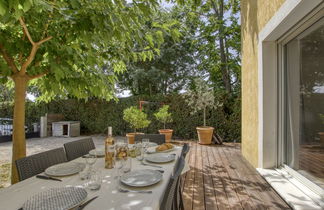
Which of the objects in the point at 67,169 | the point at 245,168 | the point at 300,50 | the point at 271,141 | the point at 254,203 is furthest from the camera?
the point at 245,168

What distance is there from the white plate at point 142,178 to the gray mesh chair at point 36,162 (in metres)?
0.87

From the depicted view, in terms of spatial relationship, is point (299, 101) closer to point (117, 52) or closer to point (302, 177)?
point (302, 177)

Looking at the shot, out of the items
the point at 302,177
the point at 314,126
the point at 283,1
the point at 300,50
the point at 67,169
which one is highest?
the point at 283,1

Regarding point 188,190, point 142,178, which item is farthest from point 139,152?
point 188,190

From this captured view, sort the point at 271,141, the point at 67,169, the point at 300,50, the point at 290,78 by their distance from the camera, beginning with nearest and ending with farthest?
the point at 67,169 → the point at 300,50 → the point at 290,78 → the point at 271,141

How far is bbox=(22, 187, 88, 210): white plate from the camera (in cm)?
109

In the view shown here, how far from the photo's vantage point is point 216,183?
9.96 feet

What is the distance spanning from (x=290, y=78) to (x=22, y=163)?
3552 mm

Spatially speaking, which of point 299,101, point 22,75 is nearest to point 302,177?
point 299,101

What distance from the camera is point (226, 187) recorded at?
2.88 meters

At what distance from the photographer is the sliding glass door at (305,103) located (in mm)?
2373

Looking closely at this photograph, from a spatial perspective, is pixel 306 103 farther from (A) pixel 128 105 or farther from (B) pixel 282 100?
(A) pixel 128 105

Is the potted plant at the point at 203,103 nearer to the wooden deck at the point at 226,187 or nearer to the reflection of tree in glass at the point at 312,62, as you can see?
the wooden deck at the point at 226,187

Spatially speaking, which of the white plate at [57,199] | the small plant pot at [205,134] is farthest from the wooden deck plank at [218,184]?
the white plate at [57,199]
